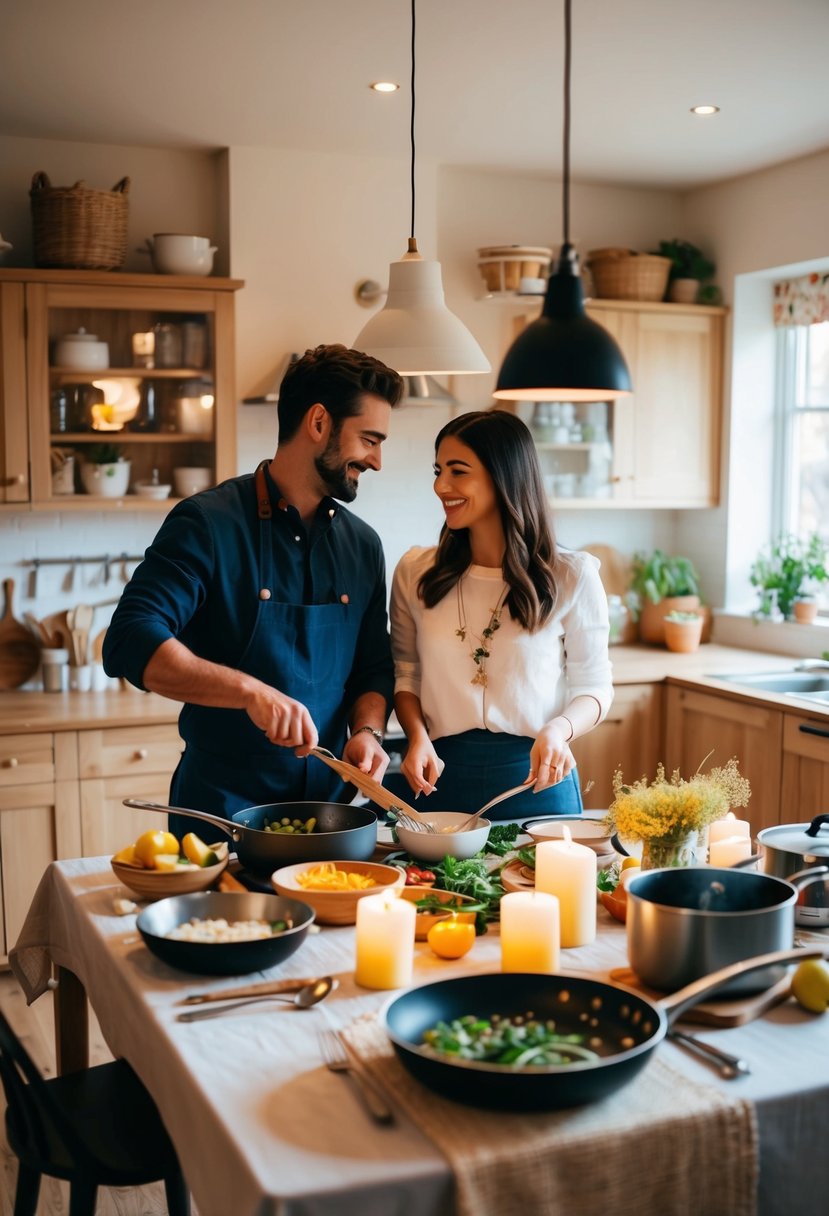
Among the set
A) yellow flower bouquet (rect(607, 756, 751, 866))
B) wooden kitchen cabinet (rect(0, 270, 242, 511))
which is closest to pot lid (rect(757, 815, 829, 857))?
yellow flower bouquet (rect(607, 756, 751, 866))

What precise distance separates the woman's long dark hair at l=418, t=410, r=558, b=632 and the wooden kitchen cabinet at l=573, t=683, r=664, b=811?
75.5 inches

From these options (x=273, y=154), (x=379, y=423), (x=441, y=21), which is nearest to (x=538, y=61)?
(x=441, y=21)

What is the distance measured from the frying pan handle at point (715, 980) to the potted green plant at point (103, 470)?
121 inches

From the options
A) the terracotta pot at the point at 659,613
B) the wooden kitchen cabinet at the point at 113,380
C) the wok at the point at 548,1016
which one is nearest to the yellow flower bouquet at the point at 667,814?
the wok at the point at 548,1016

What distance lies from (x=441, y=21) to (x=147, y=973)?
8.33 feet

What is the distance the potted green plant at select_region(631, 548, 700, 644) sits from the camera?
201 inches

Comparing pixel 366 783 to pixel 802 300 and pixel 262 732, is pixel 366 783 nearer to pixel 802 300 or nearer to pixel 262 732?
pixel 262 732

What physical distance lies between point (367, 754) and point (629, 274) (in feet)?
10.4

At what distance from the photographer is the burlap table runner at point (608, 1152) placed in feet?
4.13

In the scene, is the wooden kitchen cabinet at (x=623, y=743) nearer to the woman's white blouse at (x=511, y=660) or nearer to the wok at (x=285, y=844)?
the woman's white blouse at (x=511, y=660)

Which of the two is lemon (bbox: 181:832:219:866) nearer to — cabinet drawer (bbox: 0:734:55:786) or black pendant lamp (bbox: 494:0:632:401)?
black pendant lamp (bbox: 494:0:632:401)

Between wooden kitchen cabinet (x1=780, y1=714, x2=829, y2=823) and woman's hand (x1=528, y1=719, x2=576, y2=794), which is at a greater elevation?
woman's hand (x1=528, y1=719, x2=576, y2=794)

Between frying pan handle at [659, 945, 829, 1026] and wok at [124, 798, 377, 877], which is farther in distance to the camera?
wok at [124, 798, 377, 877]

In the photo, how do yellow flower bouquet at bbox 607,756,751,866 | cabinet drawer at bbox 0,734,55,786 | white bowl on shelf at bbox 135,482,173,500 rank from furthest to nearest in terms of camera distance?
white bowl on shelf at bbox 135,482,173,500 < cabinet drawer at bbox 0,734,55,786 < yellow flower bouquet at bbox 607,756,751,866
